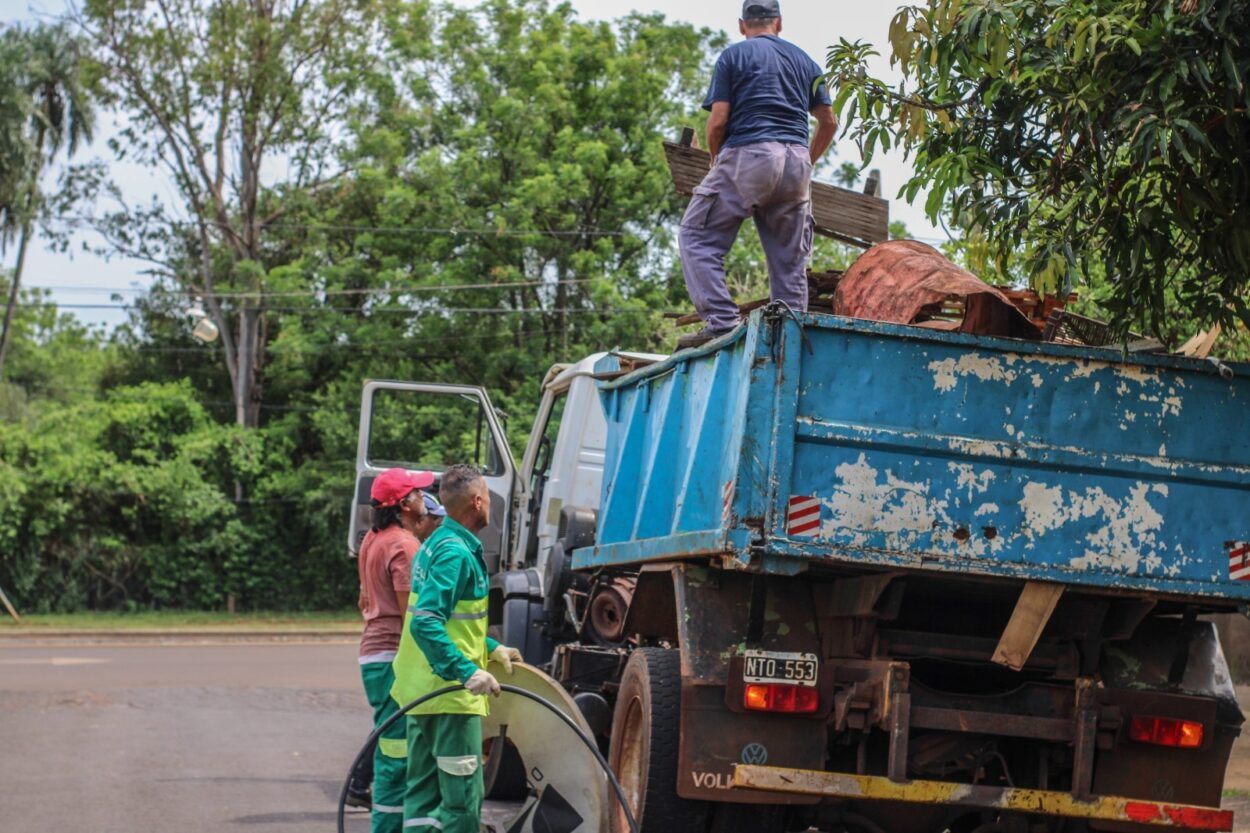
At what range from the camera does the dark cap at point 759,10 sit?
786cm

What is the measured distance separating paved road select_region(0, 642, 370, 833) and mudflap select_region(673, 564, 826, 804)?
323cm

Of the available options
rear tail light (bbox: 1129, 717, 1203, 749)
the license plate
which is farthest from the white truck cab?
rear tail light (bbox: 1129, 717, 1203, 749)

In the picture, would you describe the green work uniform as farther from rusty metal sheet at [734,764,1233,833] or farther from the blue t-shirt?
the blue t-shirt

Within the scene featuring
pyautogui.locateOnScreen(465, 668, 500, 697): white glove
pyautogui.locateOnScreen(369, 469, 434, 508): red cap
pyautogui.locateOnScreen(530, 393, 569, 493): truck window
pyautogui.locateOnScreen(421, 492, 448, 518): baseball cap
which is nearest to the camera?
pyautogui.locateOnScreen(465, 668, 500, 697): white glove

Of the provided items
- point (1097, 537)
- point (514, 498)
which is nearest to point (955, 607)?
point (1097, 537)

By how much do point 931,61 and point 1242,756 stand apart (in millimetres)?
7916

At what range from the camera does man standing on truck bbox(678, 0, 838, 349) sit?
7613mm

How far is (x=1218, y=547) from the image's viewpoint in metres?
6.44

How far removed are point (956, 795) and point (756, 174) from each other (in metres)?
2.90

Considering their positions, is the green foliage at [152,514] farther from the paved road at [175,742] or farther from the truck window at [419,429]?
the paved road at [175,742]

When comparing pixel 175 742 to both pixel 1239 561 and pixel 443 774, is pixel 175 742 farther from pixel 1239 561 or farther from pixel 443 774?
pixel 1239 561

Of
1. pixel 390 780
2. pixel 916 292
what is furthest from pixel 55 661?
pixel 916 292

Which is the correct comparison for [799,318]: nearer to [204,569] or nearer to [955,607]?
[955,607]

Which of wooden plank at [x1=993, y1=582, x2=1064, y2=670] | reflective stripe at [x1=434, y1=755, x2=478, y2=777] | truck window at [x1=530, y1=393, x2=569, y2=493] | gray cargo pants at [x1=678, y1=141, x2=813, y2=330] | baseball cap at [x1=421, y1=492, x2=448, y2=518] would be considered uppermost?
gray cargo pants at [x1=678, y1=141, x2=813, y2=330]
